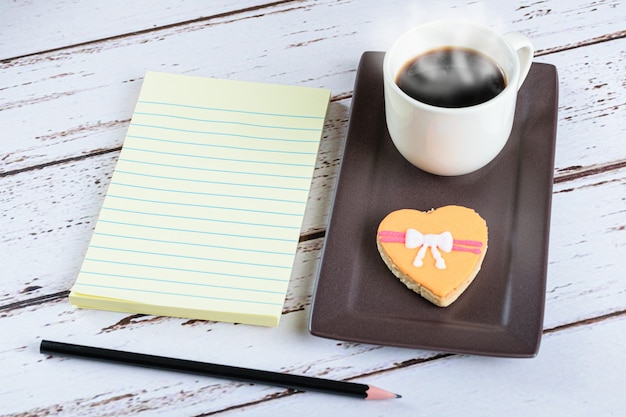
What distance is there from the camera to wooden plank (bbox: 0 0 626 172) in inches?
37.4

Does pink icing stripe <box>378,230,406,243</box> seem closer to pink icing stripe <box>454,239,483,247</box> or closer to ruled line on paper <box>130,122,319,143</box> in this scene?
pink icing stripe <box>454,239,483,247</box>

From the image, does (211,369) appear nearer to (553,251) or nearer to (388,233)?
(388,233)

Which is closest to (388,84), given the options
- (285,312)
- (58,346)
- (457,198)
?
(457,198)

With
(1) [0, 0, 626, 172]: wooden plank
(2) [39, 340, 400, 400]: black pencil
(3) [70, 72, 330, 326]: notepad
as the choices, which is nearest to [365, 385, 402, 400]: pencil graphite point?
(2) [39, 340, 400, 400]: black pencil

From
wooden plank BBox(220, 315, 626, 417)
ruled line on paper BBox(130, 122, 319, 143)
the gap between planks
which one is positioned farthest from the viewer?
the gap between planks

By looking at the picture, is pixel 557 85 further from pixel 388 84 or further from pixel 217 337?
pixel 217 337

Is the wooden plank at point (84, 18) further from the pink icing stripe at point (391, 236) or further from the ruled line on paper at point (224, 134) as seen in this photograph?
the pink icing stripe at point (391, 236)

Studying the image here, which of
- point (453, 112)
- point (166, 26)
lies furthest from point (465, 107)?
point (166, 26)

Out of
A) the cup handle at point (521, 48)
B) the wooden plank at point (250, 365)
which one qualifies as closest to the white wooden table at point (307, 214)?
the wooden plank at point (250, 365)

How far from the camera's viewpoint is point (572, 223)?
0.81 m

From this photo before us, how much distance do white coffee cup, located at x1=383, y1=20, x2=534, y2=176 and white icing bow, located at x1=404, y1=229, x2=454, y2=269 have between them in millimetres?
86

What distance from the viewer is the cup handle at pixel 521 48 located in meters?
0.80

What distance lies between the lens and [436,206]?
82cm

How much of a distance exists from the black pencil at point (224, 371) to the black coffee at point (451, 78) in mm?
282
